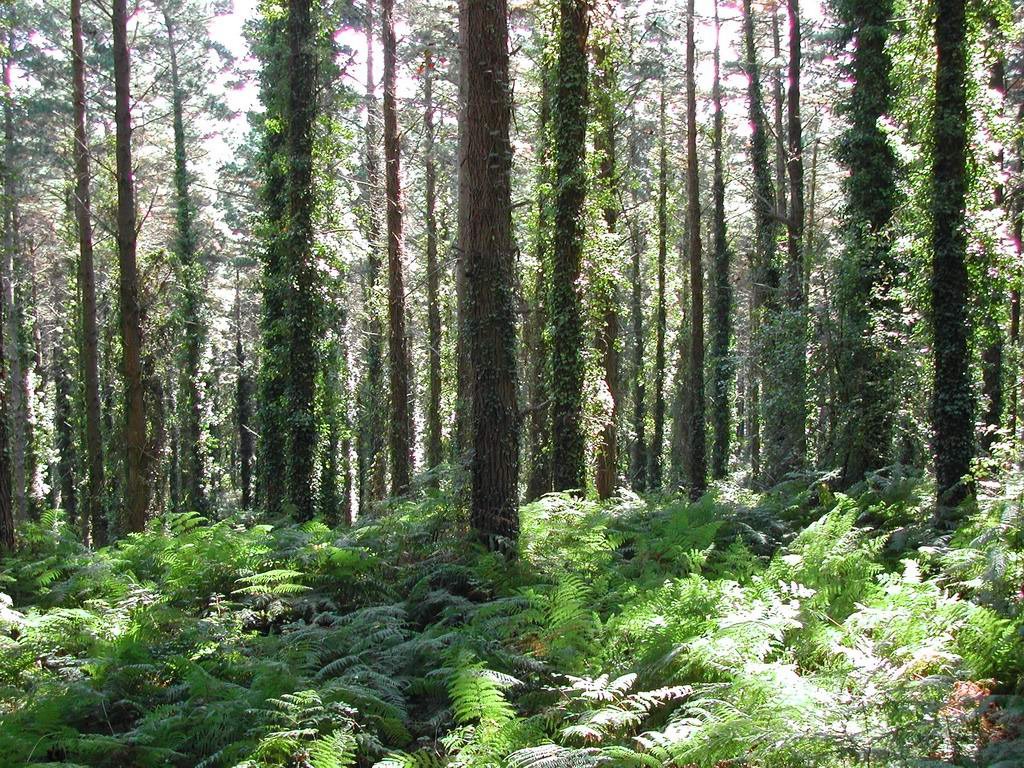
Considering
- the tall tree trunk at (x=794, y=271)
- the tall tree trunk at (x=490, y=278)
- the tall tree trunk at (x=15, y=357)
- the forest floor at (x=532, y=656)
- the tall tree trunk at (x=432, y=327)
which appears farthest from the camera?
the tall tree trunk at (x=432, y=327)

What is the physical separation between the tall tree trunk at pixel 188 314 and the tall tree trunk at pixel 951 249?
21.3 meters

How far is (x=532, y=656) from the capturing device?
5.58 metres

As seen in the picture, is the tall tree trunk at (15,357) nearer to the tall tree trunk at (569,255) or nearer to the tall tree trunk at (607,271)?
the tall tree trunk at (607,271)

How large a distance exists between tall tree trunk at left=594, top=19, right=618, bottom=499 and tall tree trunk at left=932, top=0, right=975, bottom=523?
4.90 metres

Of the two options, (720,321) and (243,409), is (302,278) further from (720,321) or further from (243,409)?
(243,409)

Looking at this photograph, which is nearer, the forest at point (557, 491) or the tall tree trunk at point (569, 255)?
the forest at point (557, 491)

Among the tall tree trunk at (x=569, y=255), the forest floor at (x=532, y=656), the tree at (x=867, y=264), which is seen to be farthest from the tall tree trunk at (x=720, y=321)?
the forest floor at (x=532, y=656)

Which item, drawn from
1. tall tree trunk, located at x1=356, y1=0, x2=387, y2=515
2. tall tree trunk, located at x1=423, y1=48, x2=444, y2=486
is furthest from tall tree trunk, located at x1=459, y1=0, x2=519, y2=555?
tall tree trunk, located at x1=423, y1=48, x2=444, y2=486

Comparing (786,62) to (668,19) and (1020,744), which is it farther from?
(1020,744)

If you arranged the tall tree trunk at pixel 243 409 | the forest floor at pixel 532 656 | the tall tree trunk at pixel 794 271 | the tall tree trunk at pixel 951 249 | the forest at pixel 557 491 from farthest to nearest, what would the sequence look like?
the tall tree trunk at pixel 243 409 < the tall tree trunk at pixel 794 271 < the tall tree trunk at pixel 951 249 < the forest at pixel 557 491 < the forest floor at pixel 532 656

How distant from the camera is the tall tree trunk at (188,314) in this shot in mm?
25312

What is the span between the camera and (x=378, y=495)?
18.6 m

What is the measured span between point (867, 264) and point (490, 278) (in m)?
8.92

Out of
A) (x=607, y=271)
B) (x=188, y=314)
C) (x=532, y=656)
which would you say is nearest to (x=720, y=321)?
(x=607, y=271)
